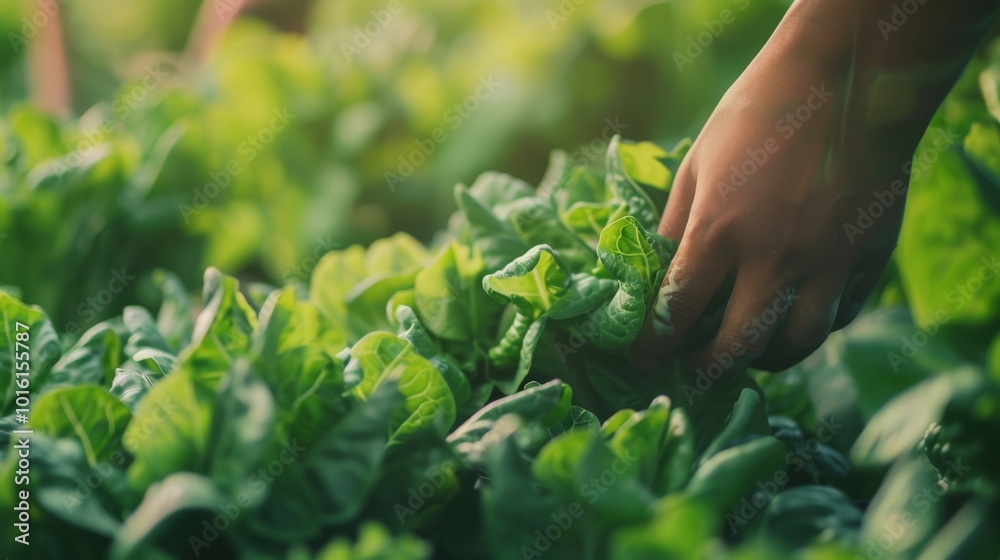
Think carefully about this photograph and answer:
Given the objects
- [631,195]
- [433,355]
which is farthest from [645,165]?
[433,355]

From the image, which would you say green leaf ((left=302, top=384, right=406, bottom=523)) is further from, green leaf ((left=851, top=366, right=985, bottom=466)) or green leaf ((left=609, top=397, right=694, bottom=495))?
green leaf ((left=851, top=366, right=985, bottom=466))

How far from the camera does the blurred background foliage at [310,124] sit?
1.02m

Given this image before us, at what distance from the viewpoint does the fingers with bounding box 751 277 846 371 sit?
0.64 metres

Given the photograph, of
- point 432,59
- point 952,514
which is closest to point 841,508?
point 952,514

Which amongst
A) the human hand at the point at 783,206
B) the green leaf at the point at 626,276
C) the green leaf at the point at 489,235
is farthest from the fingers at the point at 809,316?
the green leaf at the point at 489,235

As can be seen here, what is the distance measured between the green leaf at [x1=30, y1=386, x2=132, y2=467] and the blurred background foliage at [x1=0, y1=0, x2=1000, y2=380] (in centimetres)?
50

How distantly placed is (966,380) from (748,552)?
17.8 inches

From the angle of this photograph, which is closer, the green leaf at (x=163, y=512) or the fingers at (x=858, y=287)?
the green leaf at (x=163, y=512)

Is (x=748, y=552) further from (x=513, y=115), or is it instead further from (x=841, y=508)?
(x=513, y=115)

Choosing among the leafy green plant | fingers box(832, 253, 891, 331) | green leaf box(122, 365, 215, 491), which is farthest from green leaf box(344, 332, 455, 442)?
fingers box(832, 253, 891, 331)

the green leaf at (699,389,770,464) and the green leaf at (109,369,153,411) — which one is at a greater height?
the green leaf at (109,369,153,411)

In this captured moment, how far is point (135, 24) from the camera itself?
2396mm

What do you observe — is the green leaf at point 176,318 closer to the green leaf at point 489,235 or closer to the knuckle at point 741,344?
the green leaf at point 489,235

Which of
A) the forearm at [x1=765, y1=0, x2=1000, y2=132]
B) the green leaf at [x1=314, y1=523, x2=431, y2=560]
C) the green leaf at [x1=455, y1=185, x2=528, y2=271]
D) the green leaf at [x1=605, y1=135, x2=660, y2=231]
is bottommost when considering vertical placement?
the green leaf at [x1=314, y1=523, x2=431, y2=560]
